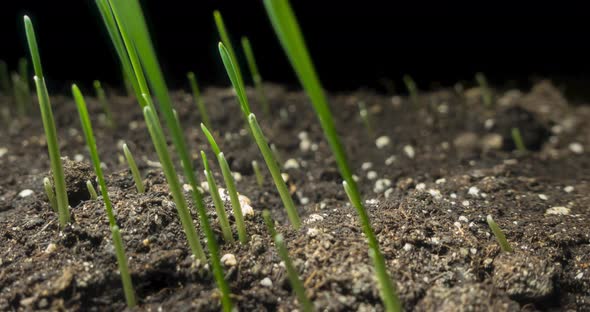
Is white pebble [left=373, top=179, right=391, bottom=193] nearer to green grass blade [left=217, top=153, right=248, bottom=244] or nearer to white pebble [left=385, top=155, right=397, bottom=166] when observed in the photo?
white pebble [left=385, top=155, right=397, bottom=166]

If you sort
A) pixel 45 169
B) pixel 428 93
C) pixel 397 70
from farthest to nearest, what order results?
pixel 397 70, pixel 428 93, pixel 45 169

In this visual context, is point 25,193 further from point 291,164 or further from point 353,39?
point 353,39

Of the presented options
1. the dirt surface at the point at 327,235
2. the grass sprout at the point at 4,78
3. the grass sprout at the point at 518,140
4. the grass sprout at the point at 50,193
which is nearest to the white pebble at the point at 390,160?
the dirt surface at the point at 327,235

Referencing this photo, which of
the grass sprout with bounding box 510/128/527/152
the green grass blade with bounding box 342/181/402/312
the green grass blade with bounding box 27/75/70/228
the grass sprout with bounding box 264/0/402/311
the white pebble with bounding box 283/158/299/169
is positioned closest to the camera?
the grass sprout with bounding box 264/0/402/311

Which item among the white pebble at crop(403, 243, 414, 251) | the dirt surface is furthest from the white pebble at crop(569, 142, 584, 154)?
the white pebble at crop(403, 243, 414, 251)

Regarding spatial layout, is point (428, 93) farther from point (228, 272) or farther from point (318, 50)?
point (228, 272)

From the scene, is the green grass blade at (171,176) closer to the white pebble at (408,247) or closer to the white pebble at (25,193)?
the white pebble at (408,247)

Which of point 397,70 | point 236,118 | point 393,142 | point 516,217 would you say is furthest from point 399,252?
point 397,70
